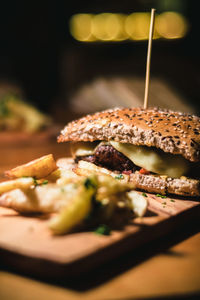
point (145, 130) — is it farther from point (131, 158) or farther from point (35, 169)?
point (35, 169)

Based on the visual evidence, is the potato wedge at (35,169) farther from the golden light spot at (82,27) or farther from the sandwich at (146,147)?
the golden light spot at (82,27)

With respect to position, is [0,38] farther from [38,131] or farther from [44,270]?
[44,270]

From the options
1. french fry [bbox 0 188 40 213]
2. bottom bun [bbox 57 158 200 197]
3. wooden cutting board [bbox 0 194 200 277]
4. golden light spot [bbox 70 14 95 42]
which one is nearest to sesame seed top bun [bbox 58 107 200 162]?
bottom bun [bbox 57 158 200 197]

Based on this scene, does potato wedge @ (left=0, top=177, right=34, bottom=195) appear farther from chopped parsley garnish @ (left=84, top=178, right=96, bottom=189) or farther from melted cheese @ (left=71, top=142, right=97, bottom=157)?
melted cheese @ (left=71, top=142, right=97, bottom=157)

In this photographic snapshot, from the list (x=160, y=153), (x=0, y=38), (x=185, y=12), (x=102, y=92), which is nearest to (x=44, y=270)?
(x=160, y=153)

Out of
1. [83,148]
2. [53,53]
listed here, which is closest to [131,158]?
[83,148]

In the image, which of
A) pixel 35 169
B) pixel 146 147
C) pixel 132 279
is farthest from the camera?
pixel 146 147
